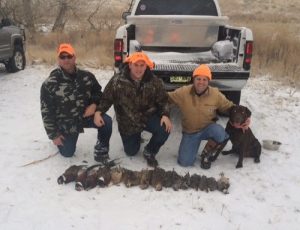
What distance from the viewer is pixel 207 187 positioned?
Answer: 4285mm

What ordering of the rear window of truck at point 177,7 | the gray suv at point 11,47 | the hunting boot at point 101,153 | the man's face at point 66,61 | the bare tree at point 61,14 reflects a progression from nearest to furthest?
the man's face at point 66,61
the hunting boot at point 101,153
the rear window of truck at point 177,7
the gray suv at point 11,47
the bare tree at point 61,14

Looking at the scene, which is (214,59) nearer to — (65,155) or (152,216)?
(65,155)

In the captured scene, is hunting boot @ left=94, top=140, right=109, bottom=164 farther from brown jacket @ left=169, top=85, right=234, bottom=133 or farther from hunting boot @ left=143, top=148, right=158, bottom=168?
brown jacket @ left=169, top=85, right=234, bottom=133

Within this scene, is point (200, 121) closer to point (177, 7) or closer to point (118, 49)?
point (118, 49)

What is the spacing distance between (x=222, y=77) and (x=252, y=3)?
33338 mm

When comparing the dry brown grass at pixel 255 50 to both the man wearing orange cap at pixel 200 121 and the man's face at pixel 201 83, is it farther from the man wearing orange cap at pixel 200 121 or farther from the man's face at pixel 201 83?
the man's face at pixel 201 83

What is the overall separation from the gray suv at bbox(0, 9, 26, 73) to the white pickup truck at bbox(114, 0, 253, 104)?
3.71 meters

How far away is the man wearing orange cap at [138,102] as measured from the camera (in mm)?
4609

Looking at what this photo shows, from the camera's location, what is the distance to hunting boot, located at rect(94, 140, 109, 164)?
191 inches

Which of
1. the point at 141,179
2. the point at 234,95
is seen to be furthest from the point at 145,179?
the point at 234,95

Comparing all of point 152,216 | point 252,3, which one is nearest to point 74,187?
point 152,216

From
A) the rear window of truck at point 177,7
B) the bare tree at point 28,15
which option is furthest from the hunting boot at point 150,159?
the bare tree at point 28,15

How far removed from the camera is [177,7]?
7.67 meters

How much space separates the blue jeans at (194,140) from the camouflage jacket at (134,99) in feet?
1.48
